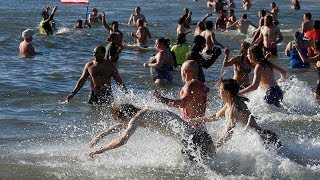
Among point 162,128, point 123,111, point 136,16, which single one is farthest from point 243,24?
point 123,111

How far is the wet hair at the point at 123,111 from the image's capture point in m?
6.90

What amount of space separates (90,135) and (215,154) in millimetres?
3154

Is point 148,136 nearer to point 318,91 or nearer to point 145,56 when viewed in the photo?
point 318,91

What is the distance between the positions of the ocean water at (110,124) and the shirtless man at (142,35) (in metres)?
0.30

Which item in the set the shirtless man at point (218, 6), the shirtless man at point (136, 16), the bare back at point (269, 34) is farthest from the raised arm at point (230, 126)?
the shirtless man at point (218, 6)

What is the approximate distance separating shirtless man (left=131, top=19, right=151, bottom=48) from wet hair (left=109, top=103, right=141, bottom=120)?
12710mm

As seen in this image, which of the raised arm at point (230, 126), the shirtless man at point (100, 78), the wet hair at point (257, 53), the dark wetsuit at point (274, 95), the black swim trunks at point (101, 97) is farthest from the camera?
the black swim trunks at point (101, 97)

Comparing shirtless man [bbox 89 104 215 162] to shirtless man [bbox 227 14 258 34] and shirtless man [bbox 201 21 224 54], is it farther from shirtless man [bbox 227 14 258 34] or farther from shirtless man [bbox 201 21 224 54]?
shirtless man [bbox 227 14 258 34]

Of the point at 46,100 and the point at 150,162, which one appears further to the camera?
the point at 46,100

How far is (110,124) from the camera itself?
10.8 metres

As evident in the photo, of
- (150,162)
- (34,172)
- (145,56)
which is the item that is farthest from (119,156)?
(145,56)

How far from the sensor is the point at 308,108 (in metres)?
11.6

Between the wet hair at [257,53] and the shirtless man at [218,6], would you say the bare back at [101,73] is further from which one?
the shirtless man at [218,6]

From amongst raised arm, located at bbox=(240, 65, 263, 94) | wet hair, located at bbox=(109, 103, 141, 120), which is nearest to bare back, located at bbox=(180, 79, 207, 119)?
wet hair, located at bbox=(109, 103, 141, 120)
